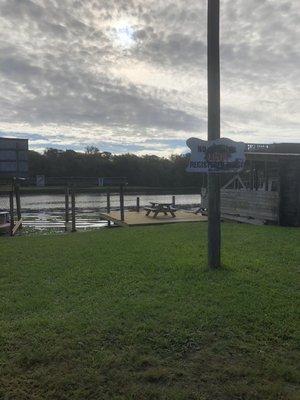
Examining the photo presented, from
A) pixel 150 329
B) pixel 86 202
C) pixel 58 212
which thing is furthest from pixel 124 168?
pixel 150 329

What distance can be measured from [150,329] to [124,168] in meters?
82.9

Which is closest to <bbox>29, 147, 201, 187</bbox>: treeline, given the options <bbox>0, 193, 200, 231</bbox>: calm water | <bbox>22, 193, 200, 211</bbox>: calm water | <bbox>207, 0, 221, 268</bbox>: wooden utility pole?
<bbox>22, 193, 200, 211</bbox>: calm water

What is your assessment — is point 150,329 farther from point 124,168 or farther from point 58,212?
point 124,168

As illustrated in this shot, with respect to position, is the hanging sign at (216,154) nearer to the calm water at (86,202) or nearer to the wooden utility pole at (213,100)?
the wooden utility pole at (213,100)

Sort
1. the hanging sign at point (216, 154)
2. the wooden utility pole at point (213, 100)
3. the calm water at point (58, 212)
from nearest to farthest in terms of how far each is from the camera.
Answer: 1. the wooden utility pole at point (213, 100)
2. the hanging sign at point (216, 154)
3. the calm water at point (58, 212)

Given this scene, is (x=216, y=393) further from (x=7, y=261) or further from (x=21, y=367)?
(x=7, y=261)

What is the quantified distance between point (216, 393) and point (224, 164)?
4.17 metres

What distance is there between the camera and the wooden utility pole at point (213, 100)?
643 cm

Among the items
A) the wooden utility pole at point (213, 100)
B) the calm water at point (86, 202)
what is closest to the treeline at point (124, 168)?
the calm water at point (86, 202)

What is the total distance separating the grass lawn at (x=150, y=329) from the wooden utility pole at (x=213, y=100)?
449 mm

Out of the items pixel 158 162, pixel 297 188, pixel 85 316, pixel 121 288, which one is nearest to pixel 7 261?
pixel 121 288

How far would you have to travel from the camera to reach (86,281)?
5.88m

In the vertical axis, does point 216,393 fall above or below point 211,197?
below

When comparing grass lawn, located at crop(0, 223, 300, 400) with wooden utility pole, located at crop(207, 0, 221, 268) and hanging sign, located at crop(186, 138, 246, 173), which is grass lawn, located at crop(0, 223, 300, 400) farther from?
hanging sign, located at crop(186, 138, 246, 173)
